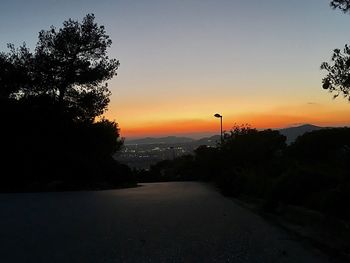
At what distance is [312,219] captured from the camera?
13.2m

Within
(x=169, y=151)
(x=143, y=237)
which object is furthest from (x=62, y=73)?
(x=169, y=151)

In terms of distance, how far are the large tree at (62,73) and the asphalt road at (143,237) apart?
24.9 meters

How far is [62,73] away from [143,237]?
3237 cm

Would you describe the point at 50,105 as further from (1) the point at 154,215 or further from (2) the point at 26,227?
(2) the point at 26,227

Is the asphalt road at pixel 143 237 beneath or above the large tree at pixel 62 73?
beneath

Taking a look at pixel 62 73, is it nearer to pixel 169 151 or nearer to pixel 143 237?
pixel 143 237

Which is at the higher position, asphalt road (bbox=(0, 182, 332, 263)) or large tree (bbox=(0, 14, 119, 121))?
large tree (bbox=(0, 14, 119, 121))

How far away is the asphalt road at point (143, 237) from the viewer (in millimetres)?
10086

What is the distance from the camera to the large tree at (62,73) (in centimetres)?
4284

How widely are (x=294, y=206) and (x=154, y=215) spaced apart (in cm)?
454

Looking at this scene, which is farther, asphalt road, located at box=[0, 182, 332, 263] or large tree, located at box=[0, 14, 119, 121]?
large tree, located at box=[0, 14, 119, 121]

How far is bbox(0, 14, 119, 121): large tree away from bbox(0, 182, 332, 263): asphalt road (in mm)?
24929

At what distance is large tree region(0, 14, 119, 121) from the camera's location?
42.8 meters

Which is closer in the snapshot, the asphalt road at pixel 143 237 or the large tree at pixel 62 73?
the asphalt road at pixel 143 237
